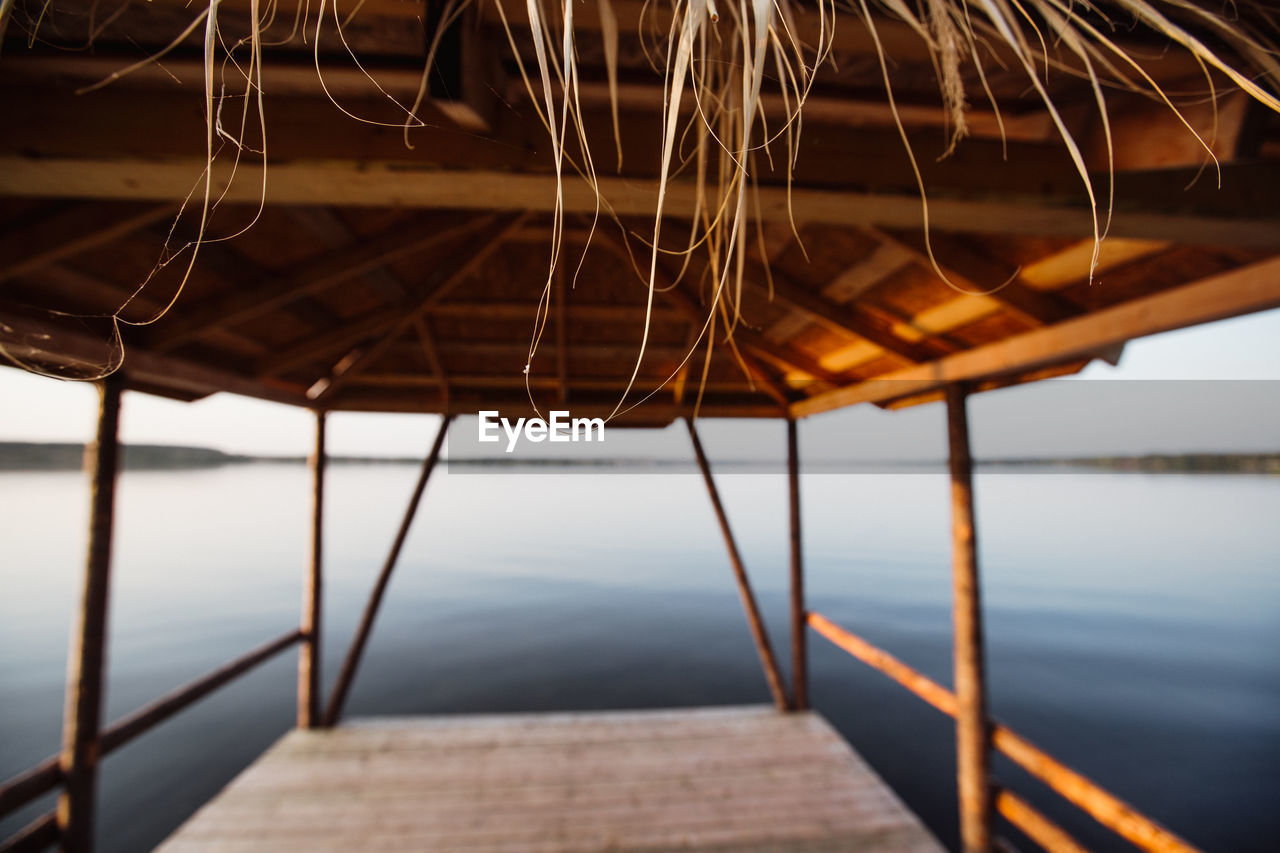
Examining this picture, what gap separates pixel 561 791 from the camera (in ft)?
11.1

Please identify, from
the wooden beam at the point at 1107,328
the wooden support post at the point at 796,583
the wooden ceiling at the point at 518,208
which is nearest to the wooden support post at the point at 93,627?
the wooden ceiling at the point at 518,208

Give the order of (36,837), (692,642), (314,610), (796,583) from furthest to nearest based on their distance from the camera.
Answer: (692,642) → (796,583) → (314,610) → (36,837)

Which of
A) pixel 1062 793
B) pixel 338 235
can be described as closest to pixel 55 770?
pixel 338 235

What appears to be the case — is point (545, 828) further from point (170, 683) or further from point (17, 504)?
point (17, 504)

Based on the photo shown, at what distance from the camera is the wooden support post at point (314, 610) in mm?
→ 4121

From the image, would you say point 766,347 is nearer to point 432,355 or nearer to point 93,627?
point 432,355

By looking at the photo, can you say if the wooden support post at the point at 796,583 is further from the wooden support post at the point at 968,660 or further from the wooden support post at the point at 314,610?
the wooden support post at the point at 314,610

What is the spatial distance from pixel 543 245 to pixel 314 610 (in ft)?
11.1

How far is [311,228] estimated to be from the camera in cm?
227

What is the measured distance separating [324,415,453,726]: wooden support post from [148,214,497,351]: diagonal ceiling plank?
1988mm

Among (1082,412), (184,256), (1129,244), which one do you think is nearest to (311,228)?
(184,256)

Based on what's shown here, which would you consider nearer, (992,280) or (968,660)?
(992,280)

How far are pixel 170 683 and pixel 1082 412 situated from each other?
1805 inches

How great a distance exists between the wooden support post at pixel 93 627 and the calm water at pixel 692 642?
6.31 metres
